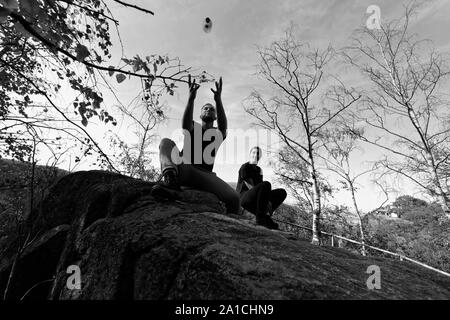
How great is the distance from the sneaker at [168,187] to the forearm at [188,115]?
0.79m

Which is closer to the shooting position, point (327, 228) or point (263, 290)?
point (263, 290)

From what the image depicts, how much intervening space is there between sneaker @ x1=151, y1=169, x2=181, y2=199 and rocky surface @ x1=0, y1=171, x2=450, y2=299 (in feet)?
0.45

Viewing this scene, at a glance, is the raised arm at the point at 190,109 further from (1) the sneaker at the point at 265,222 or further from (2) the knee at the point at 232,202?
(1) the sneaker at the point at 265,222

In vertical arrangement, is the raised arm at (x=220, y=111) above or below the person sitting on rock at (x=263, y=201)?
above

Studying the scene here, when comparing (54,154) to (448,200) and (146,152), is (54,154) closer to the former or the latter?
(448,200)

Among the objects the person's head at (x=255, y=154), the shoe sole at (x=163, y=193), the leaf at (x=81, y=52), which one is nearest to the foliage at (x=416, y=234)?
the person's head at (x=255, y=154)

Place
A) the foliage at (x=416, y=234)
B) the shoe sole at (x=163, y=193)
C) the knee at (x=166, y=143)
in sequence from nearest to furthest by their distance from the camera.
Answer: the shoe sole at (x=163, y=193) < the knee at (x=166, y=143) < the foliage at (x=416, y=234)

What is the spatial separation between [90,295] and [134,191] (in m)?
1.45

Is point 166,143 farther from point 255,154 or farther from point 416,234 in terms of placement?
point 416,234

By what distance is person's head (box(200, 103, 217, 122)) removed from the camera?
3824 mm

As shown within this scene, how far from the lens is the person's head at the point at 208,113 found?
3.82 metres

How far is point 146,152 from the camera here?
20484 mm

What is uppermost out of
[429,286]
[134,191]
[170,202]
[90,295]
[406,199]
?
[406,199]

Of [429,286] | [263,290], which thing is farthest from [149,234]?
[429,286]
